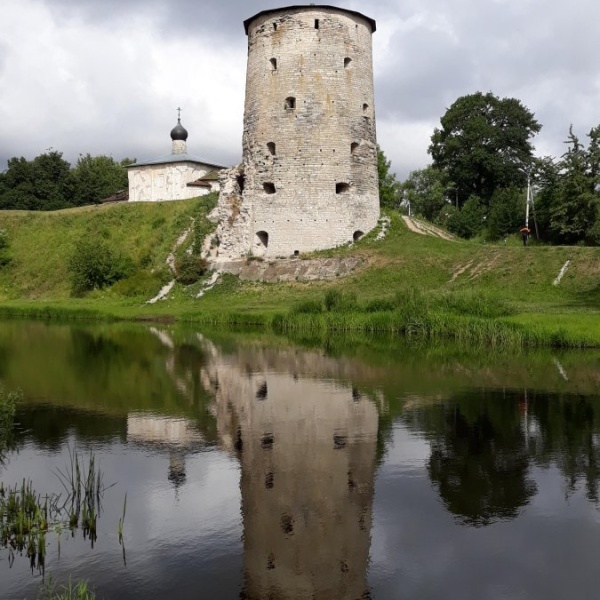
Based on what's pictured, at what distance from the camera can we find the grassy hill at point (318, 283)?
22752 millimetres

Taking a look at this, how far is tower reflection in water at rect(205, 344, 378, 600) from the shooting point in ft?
19.6

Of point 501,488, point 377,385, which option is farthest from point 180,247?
point 501,488

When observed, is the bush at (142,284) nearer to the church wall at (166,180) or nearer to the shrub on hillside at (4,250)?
the shrub on hillside at (4,250)

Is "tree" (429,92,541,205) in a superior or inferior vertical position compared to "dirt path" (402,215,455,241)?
superior

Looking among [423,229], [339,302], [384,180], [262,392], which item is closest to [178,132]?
[384,180]

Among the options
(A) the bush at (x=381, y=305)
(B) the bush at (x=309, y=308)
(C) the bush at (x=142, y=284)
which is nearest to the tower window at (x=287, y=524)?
(A) the bush at (x=381, y=305)

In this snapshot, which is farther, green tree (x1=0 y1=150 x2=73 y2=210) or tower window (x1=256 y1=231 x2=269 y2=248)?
green tree (x1=0 y1=150 x2=73 y2=210)

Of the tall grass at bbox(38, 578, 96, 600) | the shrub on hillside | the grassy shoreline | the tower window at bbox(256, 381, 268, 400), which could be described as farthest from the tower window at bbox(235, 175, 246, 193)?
the tall grass at bbox(38, 578, 96, 600)

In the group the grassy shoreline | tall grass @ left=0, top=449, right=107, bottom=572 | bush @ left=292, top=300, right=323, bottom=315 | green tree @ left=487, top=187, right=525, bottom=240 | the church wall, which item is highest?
the church wall

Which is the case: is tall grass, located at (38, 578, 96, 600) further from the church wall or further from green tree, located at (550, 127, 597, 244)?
the church wall

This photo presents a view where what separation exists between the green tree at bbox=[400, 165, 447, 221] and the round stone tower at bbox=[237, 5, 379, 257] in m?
21.2

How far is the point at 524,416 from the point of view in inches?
450

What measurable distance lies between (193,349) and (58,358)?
344cm

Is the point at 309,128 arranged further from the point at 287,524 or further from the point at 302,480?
the point at 287,524
